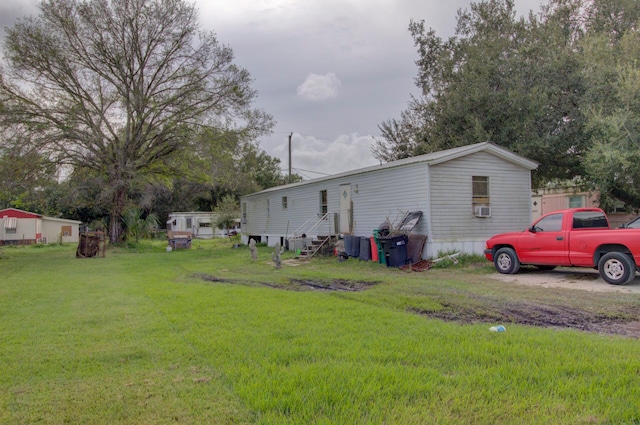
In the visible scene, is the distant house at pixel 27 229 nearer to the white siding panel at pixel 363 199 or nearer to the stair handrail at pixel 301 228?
the white siding panel at pixel 363 199

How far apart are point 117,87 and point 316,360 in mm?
22110

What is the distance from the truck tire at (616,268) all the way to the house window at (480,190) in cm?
524

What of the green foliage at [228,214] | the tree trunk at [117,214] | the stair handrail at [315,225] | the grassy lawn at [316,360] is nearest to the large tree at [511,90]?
the stair handrail at [315,225]

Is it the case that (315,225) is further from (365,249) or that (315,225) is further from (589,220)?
(589,220)

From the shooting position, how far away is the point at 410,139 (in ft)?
80.7

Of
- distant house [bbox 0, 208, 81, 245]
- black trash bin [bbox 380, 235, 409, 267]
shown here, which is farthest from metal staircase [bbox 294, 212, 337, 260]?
distant house [bbox 0, 208, 81, 245]

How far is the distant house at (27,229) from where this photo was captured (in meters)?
31.6

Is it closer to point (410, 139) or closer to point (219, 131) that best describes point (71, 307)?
point (219, 131)

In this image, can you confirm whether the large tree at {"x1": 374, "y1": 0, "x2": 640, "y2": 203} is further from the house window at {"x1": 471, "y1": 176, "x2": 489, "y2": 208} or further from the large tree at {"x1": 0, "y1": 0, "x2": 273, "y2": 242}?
the large tree at {"x1": 0, "y1": 0, "x2": 273, "y2": 242}

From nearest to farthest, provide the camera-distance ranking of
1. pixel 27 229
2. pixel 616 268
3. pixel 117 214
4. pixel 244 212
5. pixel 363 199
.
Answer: pixel 616 268 → pixel 363 199 → pixel 117 214 → pixel 244 212 → pixel 27 229

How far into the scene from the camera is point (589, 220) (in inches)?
368

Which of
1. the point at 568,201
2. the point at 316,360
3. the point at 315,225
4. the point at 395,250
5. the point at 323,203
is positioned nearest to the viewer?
the point at 316,360

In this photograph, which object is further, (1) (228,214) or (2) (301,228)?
(1) (228,214)

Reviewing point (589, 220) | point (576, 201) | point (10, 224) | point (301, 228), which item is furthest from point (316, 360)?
point (10, 224)
